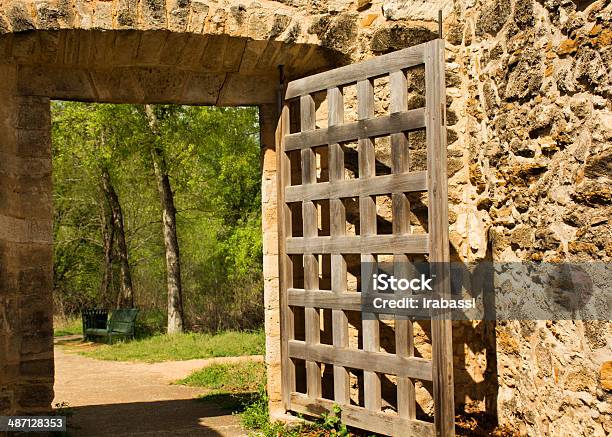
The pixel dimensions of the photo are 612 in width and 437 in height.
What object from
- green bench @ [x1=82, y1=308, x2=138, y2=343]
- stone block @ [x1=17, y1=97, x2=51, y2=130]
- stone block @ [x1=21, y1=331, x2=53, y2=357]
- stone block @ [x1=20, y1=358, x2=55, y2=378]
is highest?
stone block @ [x1=17, y1=97, x2=51, y2=130]

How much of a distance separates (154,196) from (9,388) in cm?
1249

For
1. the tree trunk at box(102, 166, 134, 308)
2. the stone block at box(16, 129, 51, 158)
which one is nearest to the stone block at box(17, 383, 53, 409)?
the stone block at box(16, 129, 51, 158)

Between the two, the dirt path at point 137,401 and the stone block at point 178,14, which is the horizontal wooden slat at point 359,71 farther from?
the dirt path at point 137,401

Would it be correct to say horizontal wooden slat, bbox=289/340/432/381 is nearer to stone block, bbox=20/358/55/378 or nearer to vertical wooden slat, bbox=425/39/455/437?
vertical wooden slat, bbox=425/39/455/437

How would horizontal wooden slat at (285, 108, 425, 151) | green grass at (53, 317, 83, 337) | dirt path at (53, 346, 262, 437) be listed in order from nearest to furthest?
horizontal wooden slat at (285, 108, 425, 151) < dirt path at (53, 346, 262, 437) < green grass at (53, 317, 83, 337)

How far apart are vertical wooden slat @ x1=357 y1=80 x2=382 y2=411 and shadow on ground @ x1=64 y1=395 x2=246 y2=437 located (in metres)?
1.22

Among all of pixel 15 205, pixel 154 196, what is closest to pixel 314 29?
pixel 15 205

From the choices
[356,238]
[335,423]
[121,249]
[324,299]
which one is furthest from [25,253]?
[121,249]

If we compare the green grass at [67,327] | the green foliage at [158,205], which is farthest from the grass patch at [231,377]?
the green grass at [67,327]

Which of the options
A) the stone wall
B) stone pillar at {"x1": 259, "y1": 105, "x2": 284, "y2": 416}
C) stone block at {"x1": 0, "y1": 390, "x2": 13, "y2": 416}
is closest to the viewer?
the stone wall

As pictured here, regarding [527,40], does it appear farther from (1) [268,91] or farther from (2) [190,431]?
(2) [190,431]

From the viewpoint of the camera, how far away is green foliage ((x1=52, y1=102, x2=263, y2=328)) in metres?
12.4

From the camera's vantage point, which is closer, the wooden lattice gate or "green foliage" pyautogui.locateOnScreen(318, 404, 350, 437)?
the wooden lattice gate

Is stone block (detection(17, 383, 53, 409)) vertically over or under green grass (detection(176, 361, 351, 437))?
over
